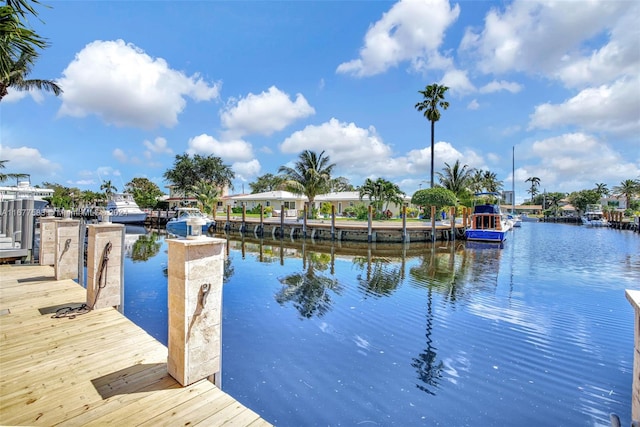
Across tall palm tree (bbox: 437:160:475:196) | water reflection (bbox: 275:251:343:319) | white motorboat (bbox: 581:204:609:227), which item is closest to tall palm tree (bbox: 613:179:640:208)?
white motorboat (bbox: 581:204:609:227)

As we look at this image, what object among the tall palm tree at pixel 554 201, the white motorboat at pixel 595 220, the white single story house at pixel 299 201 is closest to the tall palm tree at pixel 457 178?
the white single story house at pixel 299 201

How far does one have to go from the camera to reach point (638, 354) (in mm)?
1900

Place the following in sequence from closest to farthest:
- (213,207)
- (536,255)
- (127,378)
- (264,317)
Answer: (127,378)
(264,317)
(536,255)
(213,207)

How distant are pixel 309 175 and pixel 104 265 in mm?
31327

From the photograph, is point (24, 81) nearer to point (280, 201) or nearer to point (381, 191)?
point (280, 201)

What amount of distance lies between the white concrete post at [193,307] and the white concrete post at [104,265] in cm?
282

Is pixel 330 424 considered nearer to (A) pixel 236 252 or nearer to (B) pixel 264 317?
(B) pixel 264 317

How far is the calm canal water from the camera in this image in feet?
14.2

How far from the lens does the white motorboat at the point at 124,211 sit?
134 ft

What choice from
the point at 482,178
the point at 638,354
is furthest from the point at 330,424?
the point at 482,178

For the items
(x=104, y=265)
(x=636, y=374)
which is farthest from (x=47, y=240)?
(x=636, y=374)

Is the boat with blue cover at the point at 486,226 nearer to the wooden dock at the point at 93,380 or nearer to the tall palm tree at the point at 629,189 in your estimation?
the wooden dock at the point at 93,380

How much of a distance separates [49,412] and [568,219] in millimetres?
79580

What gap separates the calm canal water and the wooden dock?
147cm
